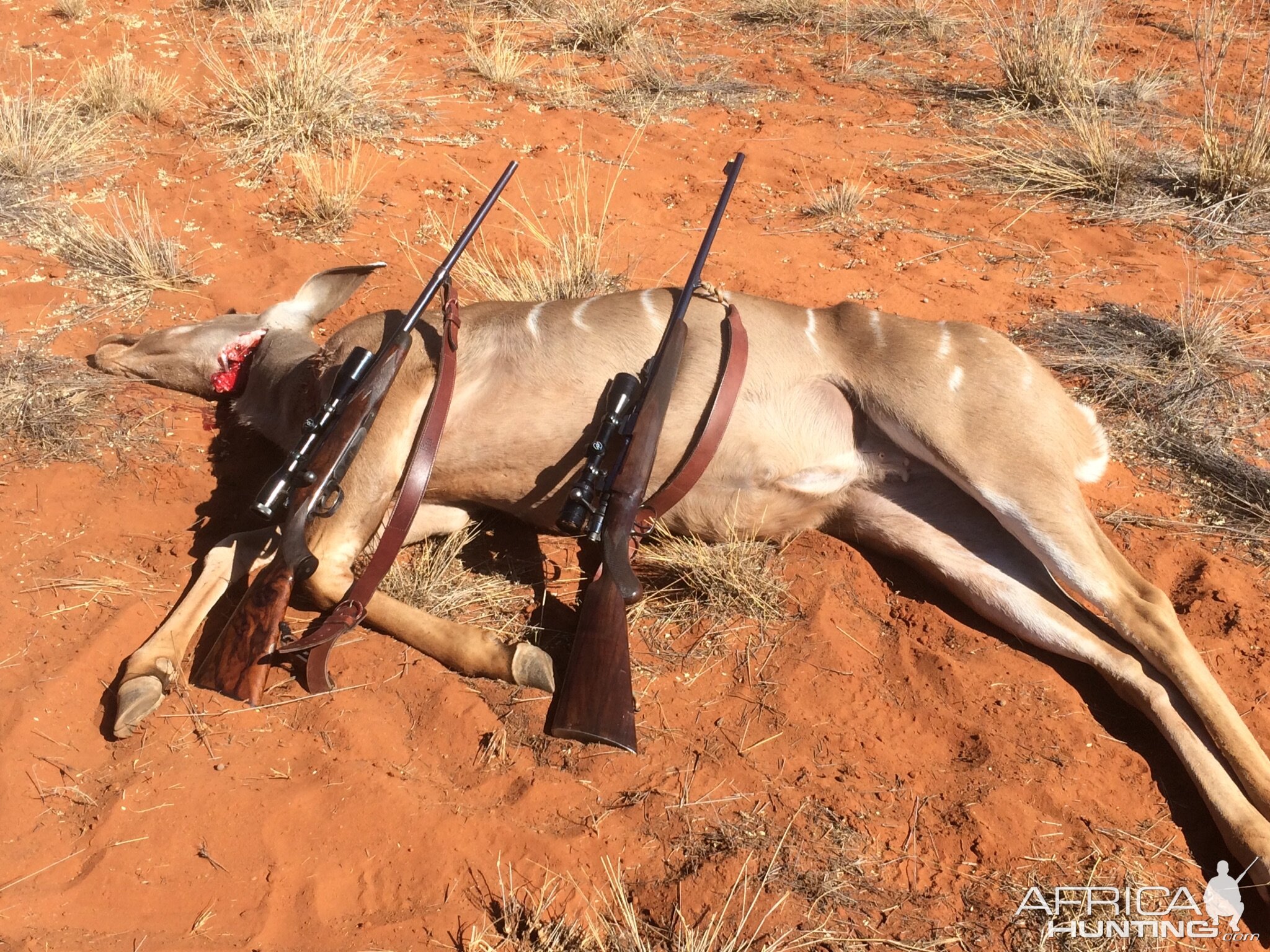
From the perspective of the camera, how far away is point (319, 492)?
3730mm

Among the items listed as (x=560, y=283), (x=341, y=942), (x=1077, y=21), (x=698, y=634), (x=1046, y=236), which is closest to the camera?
(x=341, y=942)

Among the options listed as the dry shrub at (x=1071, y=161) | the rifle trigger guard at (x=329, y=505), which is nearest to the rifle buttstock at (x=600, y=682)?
the rifle trigger guard at (x=329, y=505)

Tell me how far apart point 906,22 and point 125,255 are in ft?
25.1

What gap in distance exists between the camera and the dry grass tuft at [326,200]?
257 inches

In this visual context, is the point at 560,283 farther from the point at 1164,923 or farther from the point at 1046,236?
the point at 1164,923

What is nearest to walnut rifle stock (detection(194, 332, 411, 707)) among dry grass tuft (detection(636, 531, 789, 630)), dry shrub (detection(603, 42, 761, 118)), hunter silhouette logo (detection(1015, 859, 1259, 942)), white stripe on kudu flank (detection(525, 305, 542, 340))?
white stripe on kudu flank (detection(525, 305, 542, 340))

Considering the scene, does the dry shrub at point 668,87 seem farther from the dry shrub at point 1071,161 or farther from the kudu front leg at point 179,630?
the kudu front leg at point 179,630

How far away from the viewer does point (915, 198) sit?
23.6ft

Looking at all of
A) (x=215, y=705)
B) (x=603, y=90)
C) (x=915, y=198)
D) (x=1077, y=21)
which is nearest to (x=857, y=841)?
(x=215, y=705)

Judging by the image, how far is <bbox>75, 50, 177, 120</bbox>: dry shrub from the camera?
25.4 ft

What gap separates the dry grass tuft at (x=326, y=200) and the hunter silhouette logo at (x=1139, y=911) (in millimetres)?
5455

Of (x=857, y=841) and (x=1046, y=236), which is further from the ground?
(x=1046, y=236)

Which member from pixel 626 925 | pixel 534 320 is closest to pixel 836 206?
pixel 534 320

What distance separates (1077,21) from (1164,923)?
7.85 m
